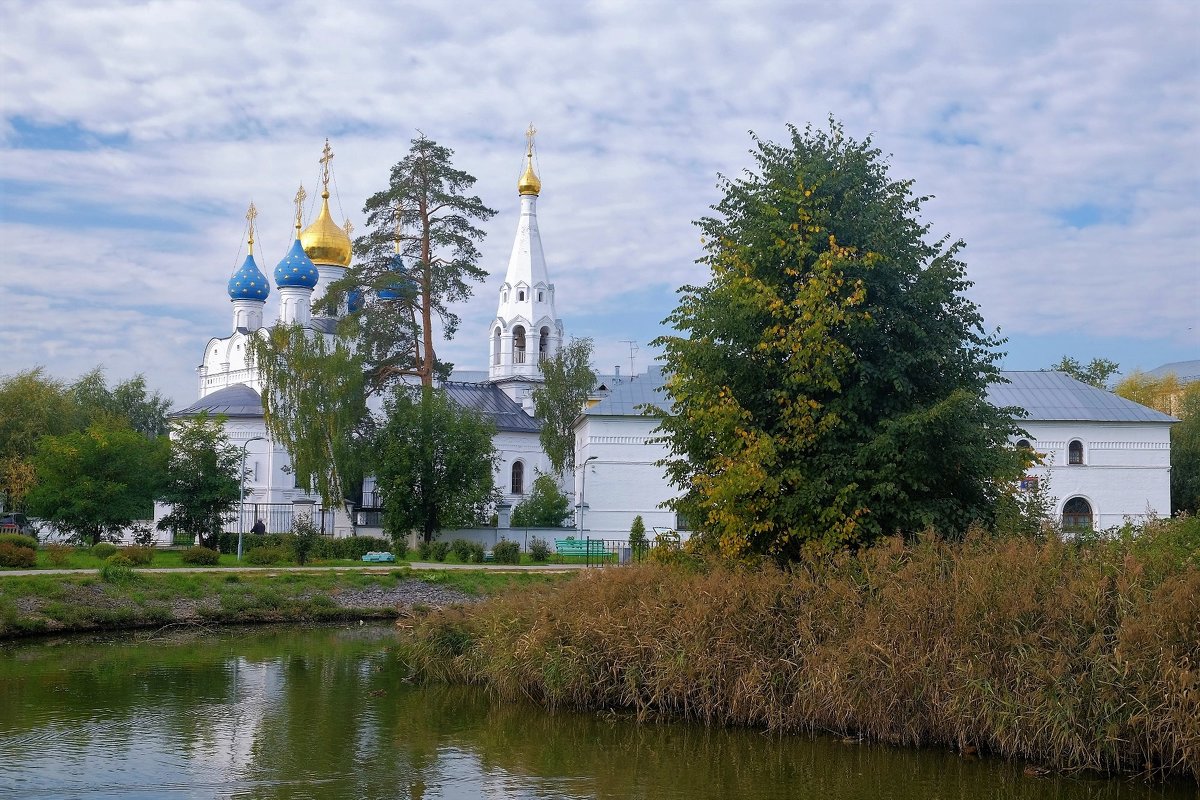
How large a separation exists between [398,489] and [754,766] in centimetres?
2386

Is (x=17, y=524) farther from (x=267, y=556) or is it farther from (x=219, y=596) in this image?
(x=219, y=596)

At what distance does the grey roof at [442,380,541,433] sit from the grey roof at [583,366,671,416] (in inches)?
521

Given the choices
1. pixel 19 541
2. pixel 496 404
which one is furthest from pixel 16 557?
pixel 496 404

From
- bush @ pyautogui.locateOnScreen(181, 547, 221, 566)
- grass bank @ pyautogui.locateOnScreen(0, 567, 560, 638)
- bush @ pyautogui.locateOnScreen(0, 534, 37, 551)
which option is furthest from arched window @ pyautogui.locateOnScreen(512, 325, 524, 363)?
bush @ pyautogui.locateOnScreen(0, 534, 37, 551)

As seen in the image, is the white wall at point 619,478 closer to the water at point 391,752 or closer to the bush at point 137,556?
the bush at point 137,556

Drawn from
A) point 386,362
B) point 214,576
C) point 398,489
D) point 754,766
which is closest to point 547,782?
point 754,766

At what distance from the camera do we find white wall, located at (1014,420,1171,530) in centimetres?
4200

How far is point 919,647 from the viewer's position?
11586 mm

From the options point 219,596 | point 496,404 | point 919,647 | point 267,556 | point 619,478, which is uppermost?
point 496,404

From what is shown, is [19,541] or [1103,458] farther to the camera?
[1103,458]

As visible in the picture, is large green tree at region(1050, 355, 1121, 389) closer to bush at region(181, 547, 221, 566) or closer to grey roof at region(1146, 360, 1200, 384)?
grey roof at region(1146, 360, 1200, 384)

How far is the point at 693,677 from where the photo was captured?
42.2 feet

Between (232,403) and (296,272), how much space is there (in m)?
7.58

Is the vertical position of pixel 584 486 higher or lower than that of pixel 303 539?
higher
